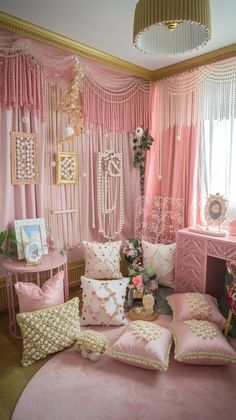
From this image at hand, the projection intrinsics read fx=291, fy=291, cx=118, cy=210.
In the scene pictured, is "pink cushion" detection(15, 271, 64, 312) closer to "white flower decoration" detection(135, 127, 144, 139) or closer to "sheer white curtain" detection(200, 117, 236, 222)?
"sheer white curtain" detection(200, 117, 236, 222)

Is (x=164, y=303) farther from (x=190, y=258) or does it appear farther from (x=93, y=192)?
(x=93, y=192)

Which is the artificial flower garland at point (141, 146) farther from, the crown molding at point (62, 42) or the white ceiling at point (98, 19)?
the white ceiling at point (98, 19)

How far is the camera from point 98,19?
2.34 meters

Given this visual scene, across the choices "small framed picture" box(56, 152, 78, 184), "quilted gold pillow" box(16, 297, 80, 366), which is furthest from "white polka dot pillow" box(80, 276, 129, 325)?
"small framed picture" box(56, 152, 78, 184)

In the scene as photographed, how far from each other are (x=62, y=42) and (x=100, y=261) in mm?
2105

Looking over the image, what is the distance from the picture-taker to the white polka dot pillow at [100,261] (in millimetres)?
2924

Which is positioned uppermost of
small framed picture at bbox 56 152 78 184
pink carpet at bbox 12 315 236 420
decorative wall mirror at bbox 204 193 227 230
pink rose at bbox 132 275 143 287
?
small framed picture at bbox 56 152 78 184

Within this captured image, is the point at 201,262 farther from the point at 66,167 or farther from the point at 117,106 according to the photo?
the point at 117,106

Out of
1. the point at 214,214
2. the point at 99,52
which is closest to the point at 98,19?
the point at 99,52

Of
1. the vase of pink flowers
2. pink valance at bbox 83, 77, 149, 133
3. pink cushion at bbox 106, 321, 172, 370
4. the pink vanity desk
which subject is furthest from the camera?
the vase of pink flowers

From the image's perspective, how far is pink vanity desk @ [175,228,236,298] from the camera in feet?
8.80

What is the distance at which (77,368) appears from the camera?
1.99 m

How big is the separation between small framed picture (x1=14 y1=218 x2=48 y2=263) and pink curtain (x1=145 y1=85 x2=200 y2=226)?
1547mm

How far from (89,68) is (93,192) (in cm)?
128
